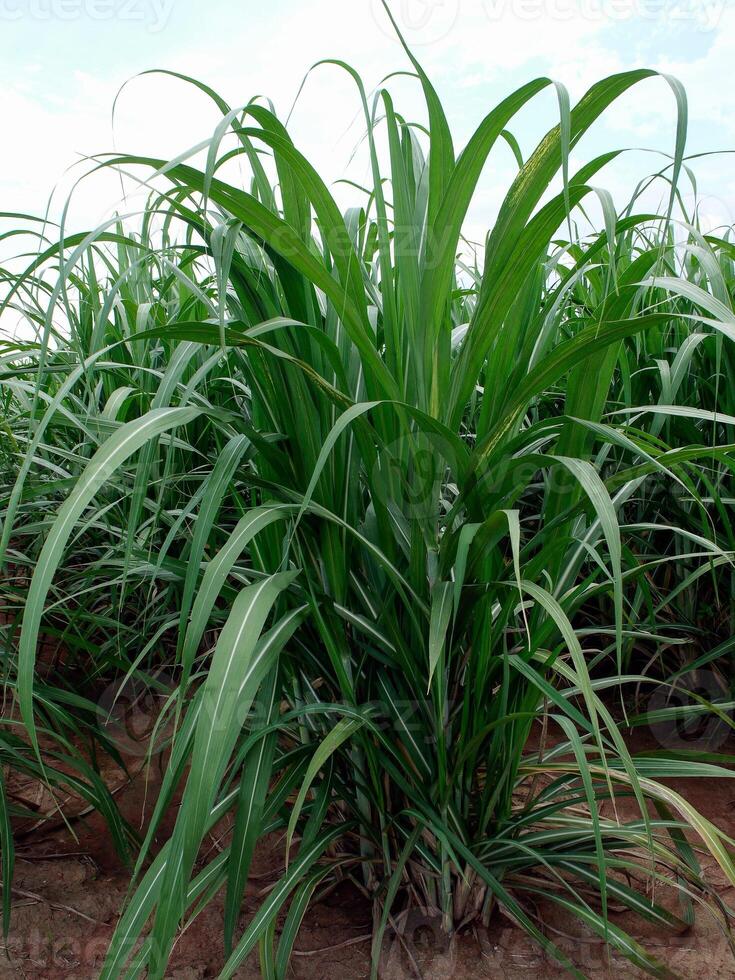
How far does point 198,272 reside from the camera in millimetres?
1646

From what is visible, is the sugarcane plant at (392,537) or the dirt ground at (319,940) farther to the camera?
the dirt ground at (319,940)

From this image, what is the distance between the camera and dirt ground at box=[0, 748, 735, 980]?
724 mm

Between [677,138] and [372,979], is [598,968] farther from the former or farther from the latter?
[677,138]

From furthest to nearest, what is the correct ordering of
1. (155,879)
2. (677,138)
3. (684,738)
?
(684,738), (155,879), (677,138)

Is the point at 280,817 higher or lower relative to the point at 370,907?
higher

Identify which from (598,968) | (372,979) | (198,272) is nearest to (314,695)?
(372,979)

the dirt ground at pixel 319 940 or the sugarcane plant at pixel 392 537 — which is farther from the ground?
the sugarcane plant at pixel 392 537

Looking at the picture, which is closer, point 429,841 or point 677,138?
point 677,138

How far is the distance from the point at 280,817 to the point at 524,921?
26cm

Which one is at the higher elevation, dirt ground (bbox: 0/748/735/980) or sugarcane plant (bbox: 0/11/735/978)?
sugarcane plant (bbox: 0/11/735/978)

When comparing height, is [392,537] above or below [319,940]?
above

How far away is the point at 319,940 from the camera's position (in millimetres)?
764

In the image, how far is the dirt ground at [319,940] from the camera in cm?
72

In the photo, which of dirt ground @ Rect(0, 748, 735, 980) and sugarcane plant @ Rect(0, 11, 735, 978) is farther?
dirt ground @ Rect(0, 748, 735, 980)
